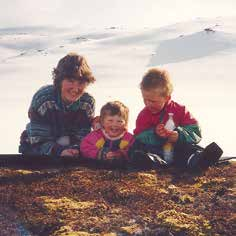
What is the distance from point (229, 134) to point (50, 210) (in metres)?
5.81

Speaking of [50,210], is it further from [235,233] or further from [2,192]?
[235,233]

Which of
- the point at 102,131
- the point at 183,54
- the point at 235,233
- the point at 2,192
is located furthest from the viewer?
the point at 183,54

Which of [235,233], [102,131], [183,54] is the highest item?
[183,54]

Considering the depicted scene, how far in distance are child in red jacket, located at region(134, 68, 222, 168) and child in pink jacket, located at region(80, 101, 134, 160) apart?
0.58 ft

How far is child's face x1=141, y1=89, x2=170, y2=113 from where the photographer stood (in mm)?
5363

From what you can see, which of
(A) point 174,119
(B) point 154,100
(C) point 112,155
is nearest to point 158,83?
(B) point 154,100

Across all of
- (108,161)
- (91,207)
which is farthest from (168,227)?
(108,161)

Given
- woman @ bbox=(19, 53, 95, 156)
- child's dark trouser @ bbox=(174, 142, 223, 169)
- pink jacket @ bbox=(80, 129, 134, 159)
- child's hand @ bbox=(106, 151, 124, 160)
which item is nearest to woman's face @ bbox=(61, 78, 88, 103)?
woman @ bbox=(19, 53, 95, 156)

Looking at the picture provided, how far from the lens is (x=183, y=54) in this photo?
18688mm

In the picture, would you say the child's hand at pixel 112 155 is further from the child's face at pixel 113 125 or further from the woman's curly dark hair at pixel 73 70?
the woman's curly dark hair at pixel 73 70

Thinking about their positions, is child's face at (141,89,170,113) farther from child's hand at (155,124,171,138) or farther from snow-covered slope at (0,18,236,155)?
snow-covered slope at (0,18,236,155)

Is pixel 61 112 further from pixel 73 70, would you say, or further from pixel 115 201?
pixel 115 201

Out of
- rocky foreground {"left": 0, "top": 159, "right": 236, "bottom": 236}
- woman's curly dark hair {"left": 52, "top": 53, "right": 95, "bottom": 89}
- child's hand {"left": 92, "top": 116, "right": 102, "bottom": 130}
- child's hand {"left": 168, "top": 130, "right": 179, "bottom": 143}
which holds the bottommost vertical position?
rocky foreground {"left": 0, "top": 159, "right": 236, "bottom": 236}

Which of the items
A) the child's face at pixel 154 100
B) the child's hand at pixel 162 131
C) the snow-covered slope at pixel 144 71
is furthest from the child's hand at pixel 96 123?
the snow-covered slope at pixel 144 71
